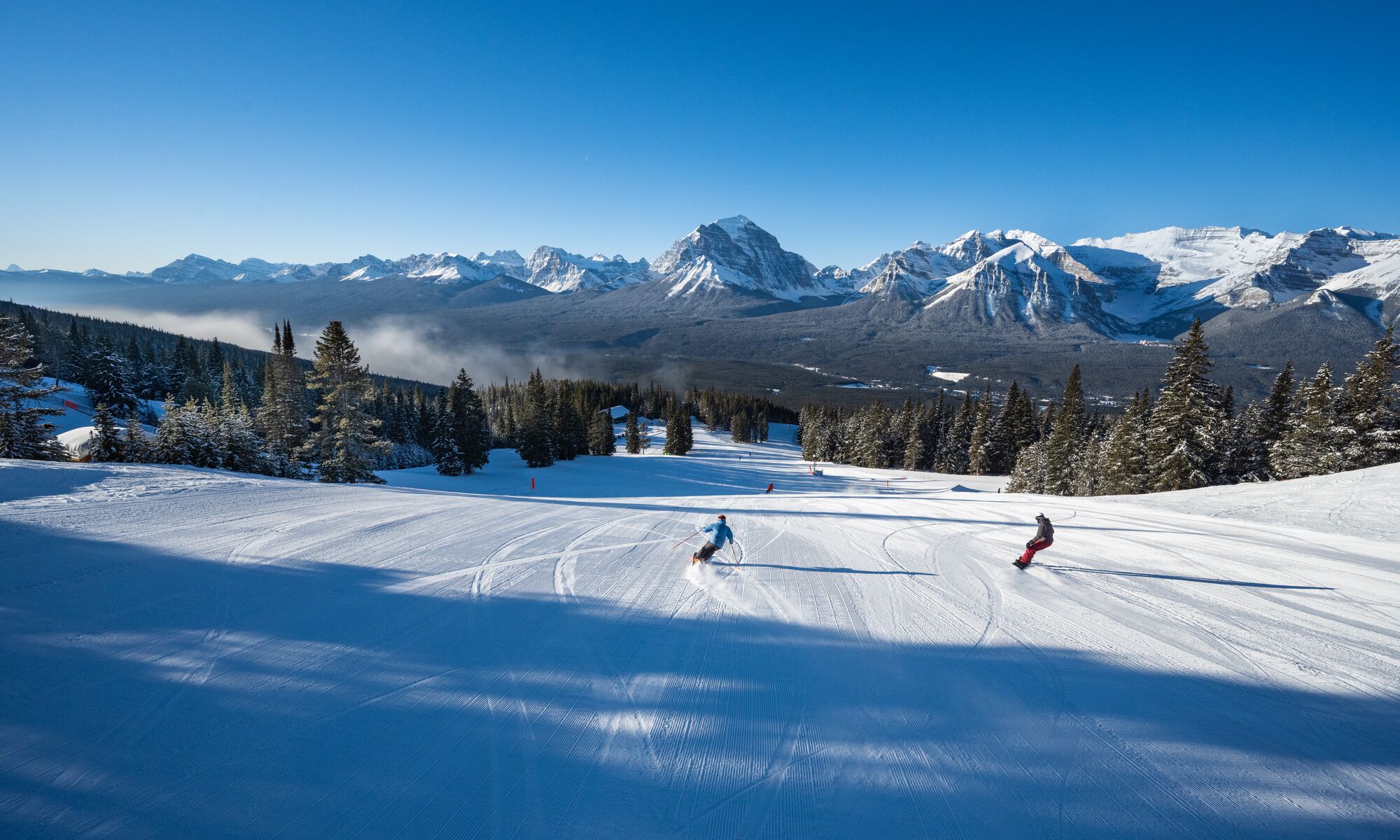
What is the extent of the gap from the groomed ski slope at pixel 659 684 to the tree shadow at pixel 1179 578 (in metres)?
0.07

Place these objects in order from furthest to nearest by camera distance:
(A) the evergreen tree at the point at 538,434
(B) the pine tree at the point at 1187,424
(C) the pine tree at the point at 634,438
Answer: (C) the pine tree at the point at 634,438 < (A) the evergreen tree at the point at 538,434 < (B) the pine tree at the point at 1187,424

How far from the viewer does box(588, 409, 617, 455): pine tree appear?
5638cm

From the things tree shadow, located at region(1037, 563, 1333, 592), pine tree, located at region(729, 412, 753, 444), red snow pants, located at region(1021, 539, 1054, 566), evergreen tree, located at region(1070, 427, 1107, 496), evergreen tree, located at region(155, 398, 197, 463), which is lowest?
pine tree, located at region(729, 412, 753, 444)

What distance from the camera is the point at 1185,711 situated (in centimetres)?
500

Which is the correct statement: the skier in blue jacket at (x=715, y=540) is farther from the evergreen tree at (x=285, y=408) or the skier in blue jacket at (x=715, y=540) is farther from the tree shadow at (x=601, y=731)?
the evergreen tree at (x=285, y=408)

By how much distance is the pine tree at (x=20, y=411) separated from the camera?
65.5 ft

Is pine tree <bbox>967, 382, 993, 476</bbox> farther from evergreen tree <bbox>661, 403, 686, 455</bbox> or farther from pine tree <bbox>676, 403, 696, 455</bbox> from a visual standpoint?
evergreen tree <bbox>661, 403, 686, 455</bbox>

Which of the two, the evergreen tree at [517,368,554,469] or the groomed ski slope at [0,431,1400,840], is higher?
the groomed ski slope at [0,431,1400,840]

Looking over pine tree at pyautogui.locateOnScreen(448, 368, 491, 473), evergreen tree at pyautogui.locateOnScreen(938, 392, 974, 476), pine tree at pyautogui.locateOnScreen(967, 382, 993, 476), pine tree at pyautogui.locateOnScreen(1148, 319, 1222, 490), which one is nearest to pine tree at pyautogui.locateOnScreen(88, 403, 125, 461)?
pine tree at pyautogui.locateOnScreen(448, 368, 491, 473)

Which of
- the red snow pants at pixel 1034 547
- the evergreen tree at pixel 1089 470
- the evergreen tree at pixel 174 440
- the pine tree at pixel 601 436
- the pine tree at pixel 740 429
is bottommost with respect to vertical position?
the pine tree at pixel 740 429

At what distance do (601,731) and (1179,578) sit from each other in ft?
31.7

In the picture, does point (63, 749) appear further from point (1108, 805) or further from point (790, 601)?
point (1108, 805)

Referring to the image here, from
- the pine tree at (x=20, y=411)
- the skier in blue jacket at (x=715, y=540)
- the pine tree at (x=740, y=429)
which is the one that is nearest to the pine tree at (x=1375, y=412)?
the skier in blue jacket at (x=715, y=540)

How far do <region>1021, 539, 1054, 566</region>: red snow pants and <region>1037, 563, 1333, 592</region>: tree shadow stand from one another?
0.50 meters
